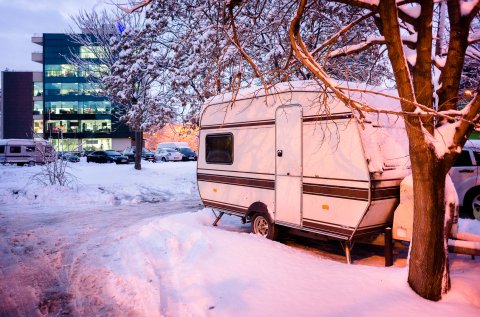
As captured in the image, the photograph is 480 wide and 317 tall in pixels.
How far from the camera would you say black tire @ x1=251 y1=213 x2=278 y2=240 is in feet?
24.5

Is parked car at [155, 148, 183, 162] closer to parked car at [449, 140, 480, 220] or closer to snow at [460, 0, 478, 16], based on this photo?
parked car at [449, 140, 480, 220]

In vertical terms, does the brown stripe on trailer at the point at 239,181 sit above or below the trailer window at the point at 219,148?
below

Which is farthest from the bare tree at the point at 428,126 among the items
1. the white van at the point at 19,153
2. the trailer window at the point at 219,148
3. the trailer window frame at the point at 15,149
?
the trailer window frame at the point at 15,149

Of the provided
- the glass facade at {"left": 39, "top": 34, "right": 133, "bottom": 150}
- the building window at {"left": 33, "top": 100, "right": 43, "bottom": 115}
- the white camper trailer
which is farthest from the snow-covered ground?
the building window at {"left": 33, "top": 100, "right": 43, "bottom": 115}

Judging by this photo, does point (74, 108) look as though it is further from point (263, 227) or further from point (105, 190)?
point (263, 227)

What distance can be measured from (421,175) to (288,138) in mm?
2961

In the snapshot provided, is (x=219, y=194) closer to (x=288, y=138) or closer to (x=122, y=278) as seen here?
(x=288, y=138)

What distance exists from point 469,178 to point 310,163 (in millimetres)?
5577

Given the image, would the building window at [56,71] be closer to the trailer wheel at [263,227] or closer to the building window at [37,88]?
the building window at [37,88]

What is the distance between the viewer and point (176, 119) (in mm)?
19047

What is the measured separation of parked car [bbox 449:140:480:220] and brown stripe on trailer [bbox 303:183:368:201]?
5.23m

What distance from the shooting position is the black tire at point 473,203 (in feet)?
32.2

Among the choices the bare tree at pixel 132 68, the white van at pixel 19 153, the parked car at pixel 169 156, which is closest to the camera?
the bare tree at pixel 132 68

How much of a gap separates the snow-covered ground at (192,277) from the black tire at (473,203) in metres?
1.87
